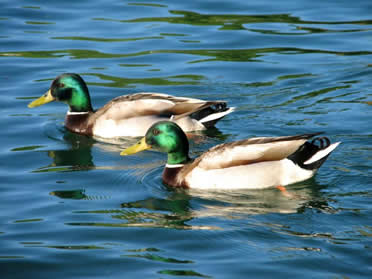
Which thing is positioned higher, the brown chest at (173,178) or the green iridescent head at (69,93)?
the green iridescent head at (69,93)

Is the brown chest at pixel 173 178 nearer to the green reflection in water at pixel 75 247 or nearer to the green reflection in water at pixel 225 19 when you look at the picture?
the green reflection in water at pixel 75 247

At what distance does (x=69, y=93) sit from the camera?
11961 millimetres

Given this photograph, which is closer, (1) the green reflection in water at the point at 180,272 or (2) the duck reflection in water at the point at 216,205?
(1) the green reflection in water at the point at 180,272

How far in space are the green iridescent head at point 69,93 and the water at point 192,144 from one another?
1.14ft

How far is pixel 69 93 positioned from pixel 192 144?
6.88 ft

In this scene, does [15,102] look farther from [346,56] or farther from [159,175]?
[346,56]

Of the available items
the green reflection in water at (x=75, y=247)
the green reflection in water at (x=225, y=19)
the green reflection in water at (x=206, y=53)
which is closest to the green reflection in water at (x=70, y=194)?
the green reflection in water at (x=75, y=247)

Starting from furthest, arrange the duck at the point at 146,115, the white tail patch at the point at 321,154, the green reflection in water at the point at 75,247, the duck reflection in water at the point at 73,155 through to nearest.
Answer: the duck at the point at 146,115 < the duck reflection in water at the point at 73,155 < the white tail patch at the point at 321,154 < the green reflection in water at the point at 75,247

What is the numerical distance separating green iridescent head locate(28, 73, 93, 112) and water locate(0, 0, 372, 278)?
0.35m

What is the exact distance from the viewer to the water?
7.35m

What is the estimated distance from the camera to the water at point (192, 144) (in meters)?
7.35

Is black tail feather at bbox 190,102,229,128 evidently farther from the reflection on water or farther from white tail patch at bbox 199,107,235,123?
the reflection on water

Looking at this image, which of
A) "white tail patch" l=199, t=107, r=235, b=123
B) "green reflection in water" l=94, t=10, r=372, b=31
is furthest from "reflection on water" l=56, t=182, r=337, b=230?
"green reflection in water" l=94, t=10, r=372, b=31

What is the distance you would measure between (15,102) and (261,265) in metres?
6.65
